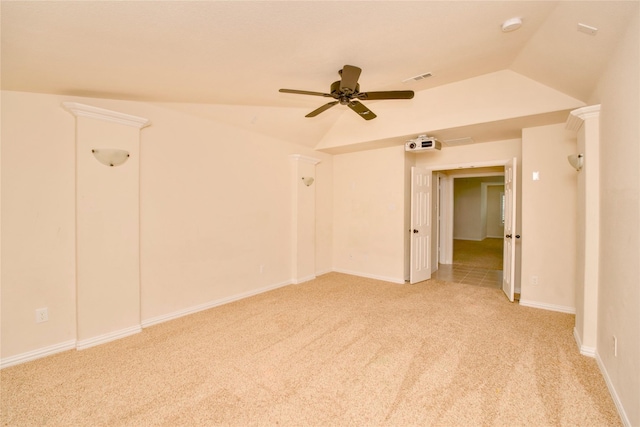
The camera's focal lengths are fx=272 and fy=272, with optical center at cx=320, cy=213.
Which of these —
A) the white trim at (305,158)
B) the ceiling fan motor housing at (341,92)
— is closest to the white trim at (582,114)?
the ceiling fan motor housing at (341,92)

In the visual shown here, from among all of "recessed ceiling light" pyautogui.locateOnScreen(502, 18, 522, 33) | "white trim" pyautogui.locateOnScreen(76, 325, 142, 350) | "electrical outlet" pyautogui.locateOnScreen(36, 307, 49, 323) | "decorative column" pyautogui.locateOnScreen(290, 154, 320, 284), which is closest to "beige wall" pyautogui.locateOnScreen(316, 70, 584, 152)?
"decorative column" pyautogui.locateOnScreen(290, 154, 320, 284)

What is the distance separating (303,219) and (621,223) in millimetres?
4061

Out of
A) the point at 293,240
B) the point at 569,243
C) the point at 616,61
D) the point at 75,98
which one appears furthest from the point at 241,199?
the point at 569,243

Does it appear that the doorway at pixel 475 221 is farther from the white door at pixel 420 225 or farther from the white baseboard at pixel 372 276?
the white baseboard at pixel 372 276

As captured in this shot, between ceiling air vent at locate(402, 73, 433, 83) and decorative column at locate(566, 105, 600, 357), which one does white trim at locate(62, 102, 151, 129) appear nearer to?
ceiling air vent at locate(402, 73, 433, 83)

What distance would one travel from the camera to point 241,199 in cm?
419

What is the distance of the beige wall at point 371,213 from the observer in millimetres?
5090

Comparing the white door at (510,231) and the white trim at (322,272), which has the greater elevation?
the white door at (510,231)

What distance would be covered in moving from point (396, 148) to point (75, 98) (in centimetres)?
453

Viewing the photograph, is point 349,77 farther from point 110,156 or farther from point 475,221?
point 475,221

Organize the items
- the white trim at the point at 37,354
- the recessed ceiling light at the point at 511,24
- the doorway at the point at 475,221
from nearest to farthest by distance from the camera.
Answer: the recessed ceiling light at the point at 511,24 → the white trim at the point at 37,354 → the doorway at the point at 475,221

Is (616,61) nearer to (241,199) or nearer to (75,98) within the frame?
(241,199)

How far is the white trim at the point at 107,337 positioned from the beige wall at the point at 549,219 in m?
5.01

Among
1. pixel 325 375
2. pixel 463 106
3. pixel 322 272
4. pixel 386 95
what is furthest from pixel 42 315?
pixel 463 106
